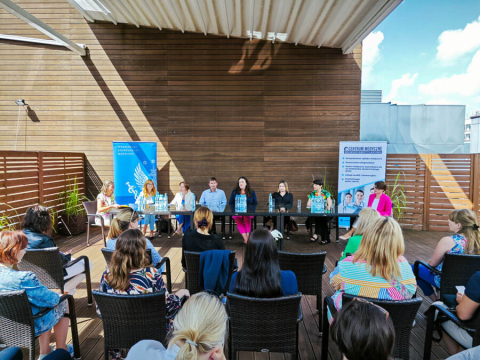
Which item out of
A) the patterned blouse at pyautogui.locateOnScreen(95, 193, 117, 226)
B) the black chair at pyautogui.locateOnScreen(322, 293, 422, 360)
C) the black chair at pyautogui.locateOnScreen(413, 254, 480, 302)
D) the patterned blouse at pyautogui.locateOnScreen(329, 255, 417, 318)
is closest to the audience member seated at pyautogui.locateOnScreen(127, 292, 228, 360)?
the black chair at pyautogui.locateOnScreen(322, 293, 422, 360)

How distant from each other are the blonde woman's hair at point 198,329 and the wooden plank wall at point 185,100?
22.1ft

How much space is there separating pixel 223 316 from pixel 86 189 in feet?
25.9

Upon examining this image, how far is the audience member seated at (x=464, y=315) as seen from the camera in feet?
6.04

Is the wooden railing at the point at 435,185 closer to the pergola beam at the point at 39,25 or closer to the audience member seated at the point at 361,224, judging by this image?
the audience member seated at the point at 361,224

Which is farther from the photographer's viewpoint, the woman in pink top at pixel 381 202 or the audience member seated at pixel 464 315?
the woman in pink top at pixel 381 202

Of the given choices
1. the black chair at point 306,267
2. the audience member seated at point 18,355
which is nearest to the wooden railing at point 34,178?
the audience member seated at point 18,355

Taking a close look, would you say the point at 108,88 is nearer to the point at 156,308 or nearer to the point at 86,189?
the point at 86,189

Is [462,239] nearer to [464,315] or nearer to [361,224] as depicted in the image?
[361,224]

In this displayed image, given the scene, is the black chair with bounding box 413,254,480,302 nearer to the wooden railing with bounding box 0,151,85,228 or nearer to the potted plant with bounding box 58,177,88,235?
the wooden railing with bounding box 0,151,85,228

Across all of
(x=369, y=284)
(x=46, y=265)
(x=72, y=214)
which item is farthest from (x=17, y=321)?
(x=72, y=214)

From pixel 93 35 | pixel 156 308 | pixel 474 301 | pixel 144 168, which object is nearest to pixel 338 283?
pixel 474 301

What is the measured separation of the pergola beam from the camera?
Result: 17.1 ft

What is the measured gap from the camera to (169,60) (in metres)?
7.78

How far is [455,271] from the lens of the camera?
8.92 feet
